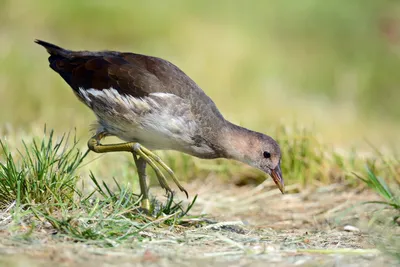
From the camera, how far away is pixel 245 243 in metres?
4.48

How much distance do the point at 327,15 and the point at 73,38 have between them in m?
5.15

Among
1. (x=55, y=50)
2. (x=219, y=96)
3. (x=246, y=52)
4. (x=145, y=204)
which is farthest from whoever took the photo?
(x=246, y=52)

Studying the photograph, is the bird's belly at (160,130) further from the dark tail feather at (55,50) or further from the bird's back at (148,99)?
the dark tail feather at (55,50)

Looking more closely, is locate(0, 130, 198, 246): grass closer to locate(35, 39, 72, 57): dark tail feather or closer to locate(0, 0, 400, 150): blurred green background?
locate(35, 39, 72, 57): dark tail feather

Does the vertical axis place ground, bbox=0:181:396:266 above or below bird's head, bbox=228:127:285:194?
below

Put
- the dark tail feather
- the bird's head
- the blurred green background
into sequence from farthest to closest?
1. the blurred green background
2. the dark tail feather
3. the bird's head

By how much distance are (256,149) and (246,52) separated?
7.04 metres

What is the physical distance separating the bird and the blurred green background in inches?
121

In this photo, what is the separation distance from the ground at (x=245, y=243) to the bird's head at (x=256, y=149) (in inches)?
20.1

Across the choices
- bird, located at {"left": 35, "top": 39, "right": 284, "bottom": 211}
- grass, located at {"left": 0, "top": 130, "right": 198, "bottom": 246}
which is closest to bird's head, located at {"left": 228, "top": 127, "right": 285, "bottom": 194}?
bird, located at {"left": 35, "top": 39, "right": 284, "bottom": 211}

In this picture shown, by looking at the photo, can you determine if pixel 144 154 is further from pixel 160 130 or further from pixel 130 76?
pixel 130 76

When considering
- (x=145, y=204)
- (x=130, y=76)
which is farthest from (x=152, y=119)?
(x=145, y=204)

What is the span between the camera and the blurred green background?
33.9ft

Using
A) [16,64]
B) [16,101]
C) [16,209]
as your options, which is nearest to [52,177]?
[16,209]
